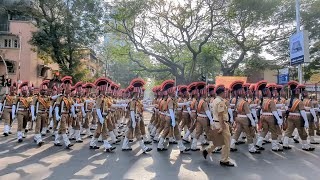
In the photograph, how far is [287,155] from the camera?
32.3 ft

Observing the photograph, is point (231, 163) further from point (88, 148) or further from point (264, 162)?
point (88, 148)

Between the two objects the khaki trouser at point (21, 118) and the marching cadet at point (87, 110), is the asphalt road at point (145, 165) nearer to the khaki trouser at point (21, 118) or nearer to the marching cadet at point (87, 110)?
the khaki trouser at point (21, 118)

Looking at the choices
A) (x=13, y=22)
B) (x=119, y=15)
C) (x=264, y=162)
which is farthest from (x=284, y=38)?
(x=13, y=22)

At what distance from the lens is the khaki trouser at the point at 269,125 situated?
34.1 feet

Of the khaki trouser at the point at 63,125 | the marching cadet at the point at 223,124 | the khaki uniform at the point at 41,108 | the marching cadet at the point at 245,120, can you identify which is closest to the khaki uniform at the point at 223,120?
the marching cadet at the point at 223,124

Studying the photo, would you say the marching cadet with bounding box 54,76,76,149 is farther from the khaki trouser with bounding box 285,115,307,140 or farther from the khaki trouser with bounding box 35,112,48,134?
the khaki trouser with bounding box 285,115,307,140

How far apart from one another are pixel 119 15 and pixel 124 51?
188 inches

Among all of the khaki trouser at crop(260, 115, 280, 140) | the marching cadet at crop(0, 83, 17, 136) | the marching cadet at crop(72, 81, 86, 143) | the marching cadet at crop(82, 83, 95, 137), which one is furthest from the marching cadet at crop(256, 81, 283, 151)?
the marching cadet at crop(0, 83, 17, 136)

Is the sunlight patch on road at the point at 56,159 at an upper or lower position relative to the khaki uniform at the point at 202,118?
lower

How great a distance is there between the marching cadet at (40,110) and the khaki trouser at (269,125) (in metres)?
7.54

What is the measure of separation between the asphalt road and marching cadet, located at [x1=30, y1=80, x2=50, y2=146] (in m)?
0.59

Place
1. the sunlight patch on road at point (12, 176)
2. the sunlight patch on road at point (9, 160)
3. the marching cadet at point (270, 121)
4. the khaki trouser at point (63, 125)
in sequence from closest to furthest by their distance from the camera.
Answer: the sunlight patch on road at point (12, 176) < the sunlight patch on road at point (9, 160) < the marching cadet at point (270, 121) < the khaki trouser at point (63, 125)

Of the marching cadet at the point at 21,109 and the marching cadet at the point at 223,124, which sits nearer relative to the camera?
the marching cadet at the point at 223,124

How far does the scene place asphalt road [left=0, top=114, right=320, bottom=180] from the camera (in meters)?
7.32
